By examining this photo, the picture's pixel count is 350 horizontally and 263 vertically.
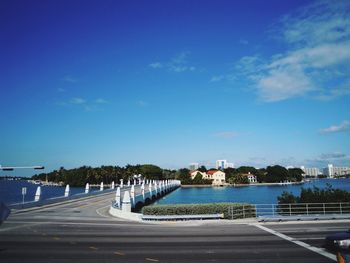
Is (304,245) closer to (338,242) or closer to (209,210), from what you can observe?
(338,242)

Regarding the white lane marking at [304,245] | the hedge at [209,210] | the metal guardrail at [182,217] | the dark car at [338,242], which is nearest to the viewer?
the white lane marking at [304,245]

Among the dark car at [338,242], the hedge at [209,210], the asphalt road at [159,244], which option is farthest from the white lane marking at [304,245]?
the hedge at [209,210]

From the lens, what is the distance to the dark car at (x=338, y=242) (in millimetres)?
14508

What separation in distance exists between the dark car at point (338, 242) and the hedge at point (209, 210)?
14021 mm

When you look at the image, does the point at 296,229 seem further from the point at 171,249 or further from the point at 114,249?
the point at 114,249

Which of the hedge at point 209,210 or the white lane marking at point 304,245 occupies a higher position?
the hedge at point 209,210

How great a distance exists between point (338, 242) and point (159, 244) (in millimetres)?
8053

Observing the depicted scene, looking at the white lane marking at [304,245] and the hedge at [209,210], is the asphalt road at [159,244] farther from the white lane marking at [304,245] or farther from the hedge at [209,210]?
the hedge at [209,210]

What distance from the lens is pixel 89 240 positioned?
61.6 feet

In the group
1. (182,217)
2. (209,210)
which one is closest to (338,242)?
(209,210)

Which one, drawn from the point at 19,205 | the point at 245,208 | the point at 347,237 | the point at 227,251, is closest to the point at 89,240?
the point at 227,251

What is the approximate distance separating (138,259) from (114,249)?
262 cm

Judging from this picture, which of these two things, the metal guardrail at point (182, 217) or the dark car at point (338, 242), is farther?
the metal guardrail at point (182, 217)

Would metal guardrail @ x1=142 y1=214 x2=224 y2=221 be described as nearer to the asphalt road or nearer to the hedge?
the hedge
